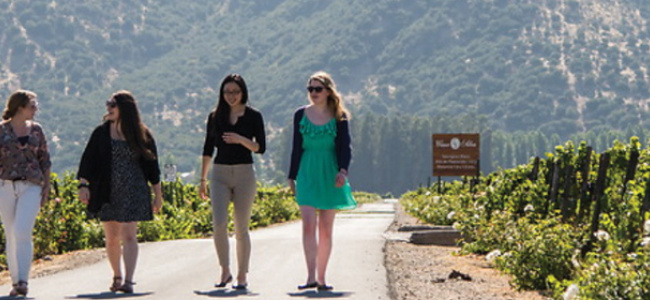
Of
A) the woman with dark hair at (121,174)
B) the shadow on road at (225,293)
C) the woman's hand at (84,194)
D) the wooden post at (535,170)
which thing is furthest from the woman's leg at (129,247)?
the wooden post at (535,170)

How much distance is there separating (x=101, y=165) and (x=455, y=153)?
119 feet

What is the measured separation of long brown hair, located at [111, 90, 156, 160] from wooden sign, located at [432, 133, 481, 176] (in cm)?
3448

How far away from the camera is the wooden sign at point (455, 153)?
45.7 metres

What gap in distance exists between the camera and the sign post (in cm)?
4569

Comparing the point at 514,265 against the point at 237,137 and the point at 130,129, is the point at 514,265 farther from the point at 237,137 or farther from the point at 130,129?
the point at 130,129

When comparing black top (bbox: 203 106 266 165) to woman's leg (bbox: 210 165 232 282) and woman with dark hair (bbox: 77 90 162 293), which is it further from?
woman with dark hair (bbox: 77 90 162 293)

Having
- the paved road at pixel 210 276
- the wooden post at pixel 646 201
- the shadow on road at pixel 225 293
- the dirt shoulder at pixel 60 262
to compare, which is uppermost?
the wooden post at pixel 646 201

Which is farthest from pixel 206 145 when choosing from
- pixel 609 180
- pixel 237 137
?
pixel 609 180

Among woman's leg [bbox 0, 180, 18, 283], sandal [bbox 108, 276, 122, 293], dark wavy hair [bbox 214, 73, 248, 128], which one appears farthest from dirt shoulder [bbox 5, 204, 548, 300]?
woman's leg [bbox 0, 180, 18, 283]

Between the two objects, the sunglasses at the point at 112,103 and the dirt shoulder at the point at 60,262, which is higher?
the sunglasses at the point at 112,103

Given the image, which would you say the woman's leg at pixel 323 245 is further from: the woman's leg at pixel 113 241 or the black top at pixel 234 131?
the woman's leg at pixel 113 241

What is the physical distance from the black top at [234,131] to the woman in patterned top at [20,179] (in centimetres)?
147

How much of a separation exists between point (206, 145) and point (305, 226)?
3.72ft

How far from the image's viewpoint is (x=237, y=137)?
11.1 m
